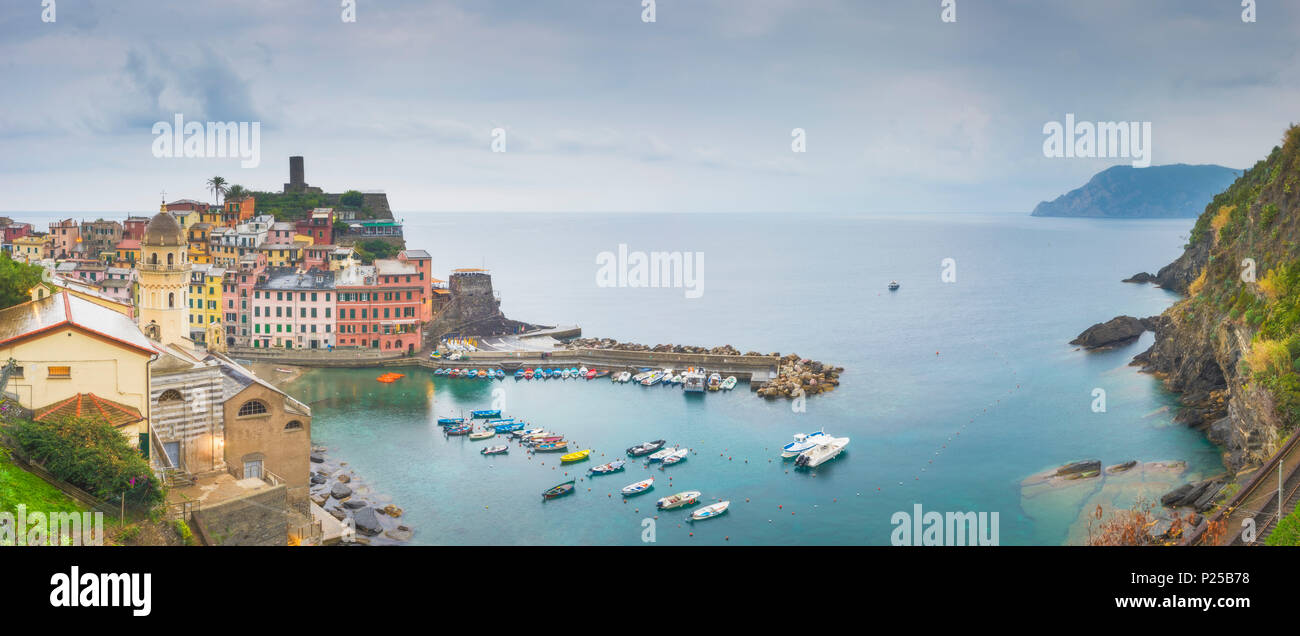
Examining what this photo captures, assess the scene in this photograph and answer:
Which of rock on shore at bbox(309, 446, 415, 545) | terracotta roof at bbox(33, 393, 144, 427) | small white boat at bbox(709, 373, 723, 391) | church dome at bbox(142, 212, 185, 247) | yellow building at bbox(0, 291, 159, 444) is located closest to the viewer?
terracotta roof at bbox(33, 393, 144, 427)

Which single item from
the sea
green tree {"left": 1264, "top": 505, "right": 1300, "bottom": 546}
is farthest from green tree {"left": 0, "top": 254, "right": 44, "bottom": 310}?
green tree {"left": 1264, "top": 505, "right": 1300, "bottom": 546}

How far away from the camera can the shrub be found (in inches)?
708

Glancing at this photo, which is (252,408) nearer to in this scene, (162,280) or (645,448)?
(162,280)

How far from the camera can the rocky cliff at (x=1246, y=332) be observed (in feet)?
94.0

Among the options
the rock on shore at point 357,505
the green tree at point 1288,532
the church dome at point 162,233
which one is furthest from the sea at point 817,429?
the green tree at point 1288,532

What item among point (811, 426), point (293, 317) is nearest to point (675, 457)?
point (811, 426)

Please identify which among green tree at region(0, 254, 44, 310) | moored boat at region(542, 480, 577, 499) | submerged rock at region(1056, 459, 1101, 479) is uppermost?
green tree at region(0, 254, 44, 310)

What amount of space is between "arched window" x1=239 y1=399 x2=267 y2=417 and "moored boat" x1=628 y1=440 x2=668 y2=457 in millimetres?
15715

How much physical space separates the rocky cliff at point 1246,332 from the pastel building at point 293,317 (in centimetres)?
4572

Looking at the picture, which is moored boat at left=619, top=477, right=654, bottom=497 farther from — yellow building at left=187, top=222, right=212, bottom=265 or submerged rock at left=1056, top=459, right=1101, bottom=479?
yellow building at left=187, top=222, right=212, bottom=265

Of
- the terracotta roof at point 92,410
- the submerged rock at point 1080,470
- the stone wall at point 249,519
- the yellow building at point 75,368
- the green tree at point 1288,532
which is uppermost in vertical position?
the yellow building at point 75,368

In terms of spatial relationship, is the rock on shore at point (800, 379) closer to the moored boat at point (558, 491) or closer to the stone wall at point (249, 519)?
the moored boat at point (558, 491)
